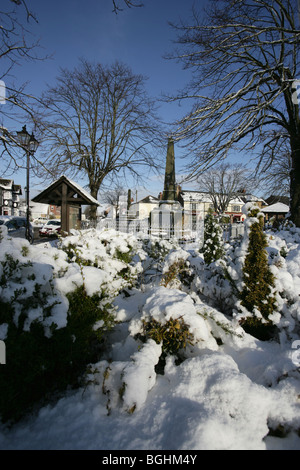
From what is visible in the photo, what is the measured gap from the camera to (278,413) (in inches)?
74.3

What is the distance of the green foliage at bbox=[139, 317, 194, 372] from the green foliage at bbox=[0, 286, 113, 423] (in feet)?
2.31

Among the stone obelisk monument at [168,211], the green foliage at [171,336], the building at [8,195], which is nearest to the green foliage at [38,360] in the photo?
the green foliage at [171,336]

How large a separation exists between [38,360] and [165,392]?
1117 millimetres

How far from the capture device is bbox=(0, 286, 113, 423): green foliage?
1.79 m

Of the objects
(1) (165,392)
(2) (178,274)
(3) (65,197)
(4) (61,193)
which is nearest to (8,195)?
(4) (61,193)

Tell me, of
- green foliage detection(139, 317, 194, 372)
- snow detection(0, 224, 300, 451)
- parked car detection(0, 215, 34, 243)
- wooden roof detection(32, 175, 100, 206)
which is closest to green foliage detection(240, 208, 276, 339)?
snow detection(0, 224, 300, 451)

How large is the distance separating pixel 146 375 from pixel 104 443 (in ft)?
1.76

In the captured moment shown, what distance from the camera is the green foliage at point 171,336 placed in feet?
8.22

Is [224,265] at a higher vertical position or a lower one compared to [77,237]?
lower

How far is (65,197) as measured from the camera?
9.27m

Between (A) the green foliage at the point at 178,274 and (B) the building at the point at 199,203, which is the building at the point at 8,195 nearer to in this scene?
(B) the building at the point at 199,203
